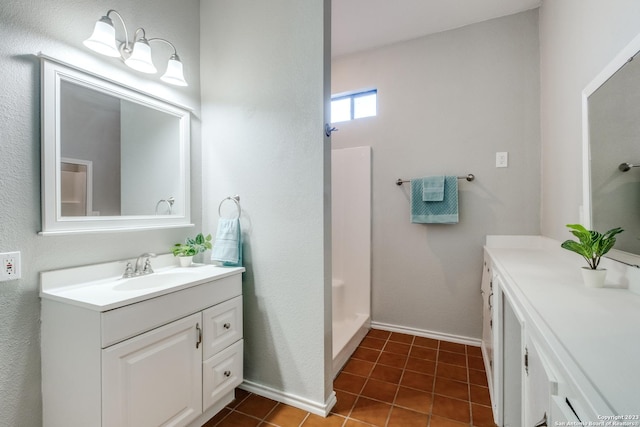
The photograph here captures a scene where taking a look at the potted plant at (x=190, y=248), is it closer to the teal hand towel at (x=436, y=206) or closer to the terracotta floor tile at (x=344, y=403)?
the terracotta floor tile at (x=344, y=403)

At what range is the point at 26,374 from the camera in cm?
123

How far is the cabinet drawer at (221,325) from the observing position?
150 cm

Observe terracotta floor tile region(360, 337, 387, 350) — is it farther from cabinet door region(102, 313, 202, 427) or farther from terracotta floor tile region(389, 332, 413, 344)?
cabinet door region(102, 313, 202, 427)

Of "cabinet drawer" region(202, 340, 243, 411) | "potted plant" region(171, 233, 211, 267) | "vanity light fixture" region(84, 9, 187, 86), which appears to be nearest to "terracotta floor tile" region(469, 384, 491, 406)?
"cabinet drawer" region(202, 340, 243, 411)

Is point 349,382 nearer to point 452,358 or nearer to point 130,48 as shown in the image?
point 452,358

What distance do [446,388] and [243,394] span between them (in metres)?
1.28

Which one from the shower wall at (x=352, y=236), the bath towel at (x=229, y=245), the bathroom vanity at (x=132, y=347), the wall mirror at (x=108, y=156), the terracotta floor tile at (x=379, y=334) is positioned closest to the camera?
the bathroom vanity at (x=132, y=347)

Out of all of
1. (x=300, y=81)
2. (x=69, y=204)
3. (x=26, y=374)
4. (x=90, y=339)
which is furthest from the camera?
(x=300, y=81)

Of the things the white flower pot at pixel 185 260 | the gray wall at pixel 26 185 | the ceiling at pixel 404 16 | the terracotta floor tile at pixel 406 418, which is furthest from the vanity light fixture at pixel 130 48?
the terracotta floor tile at pixel 406 418

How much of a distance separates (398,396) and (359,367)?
15.4 inches

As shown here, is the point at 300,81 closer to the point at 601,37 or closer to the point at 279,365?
the point at 601,37

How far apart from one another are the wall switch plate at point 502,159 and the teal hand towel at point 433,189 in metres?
0.43

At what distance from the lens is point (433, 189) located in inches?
93.6

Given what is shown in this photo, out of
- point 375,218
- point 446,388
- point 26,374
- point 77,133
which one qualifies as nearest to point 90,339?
point 26,374
